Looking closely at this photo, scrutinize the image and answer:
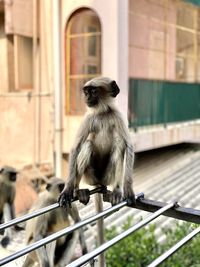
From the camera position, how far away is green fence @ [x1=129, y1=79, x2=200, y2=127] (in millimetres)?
7801

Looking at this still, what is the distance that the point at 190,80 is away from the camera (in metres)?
9.90

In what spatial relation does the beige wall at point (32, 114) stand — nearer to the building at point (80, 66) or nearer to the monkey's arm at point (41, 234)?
the building at point (80, 66)

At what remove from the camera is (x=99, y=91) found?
2.96 m

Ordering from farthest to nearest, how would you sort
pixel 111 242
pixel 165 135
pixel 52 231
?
pixel 165 135
pixel 52 231
pixel 111 242

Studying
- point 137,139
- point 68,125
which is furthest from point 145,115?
point 68,125

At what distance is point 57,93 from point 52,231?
12.4 feet

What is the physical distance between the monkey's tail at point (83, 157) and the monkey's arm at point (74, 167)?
2cm

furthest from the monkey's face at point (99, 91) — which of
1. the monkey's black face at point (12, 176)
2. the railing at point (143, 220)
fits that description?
the monkey's black face at point (12, 176)

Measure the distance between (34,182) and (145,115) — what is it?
87.6 inches

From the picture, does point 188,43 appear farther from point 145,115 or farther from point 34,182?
point 34,182

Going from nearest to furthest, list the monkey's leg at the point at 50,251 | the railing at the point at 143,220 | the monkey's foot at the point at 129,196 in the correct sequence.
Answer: the railing at the point at 143,220
the monkey's foot at the point at 129,196
the monkey's leg at the point at 50,251

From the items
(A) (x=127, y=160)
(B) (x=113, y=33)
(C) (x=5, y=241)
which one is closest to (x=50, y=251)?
(C) (x=5, y=241)

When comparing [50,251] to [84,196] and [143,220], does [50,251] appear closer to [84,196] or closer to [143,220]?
[84,196]

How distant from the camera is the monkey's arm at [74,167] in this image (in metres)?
2.44
